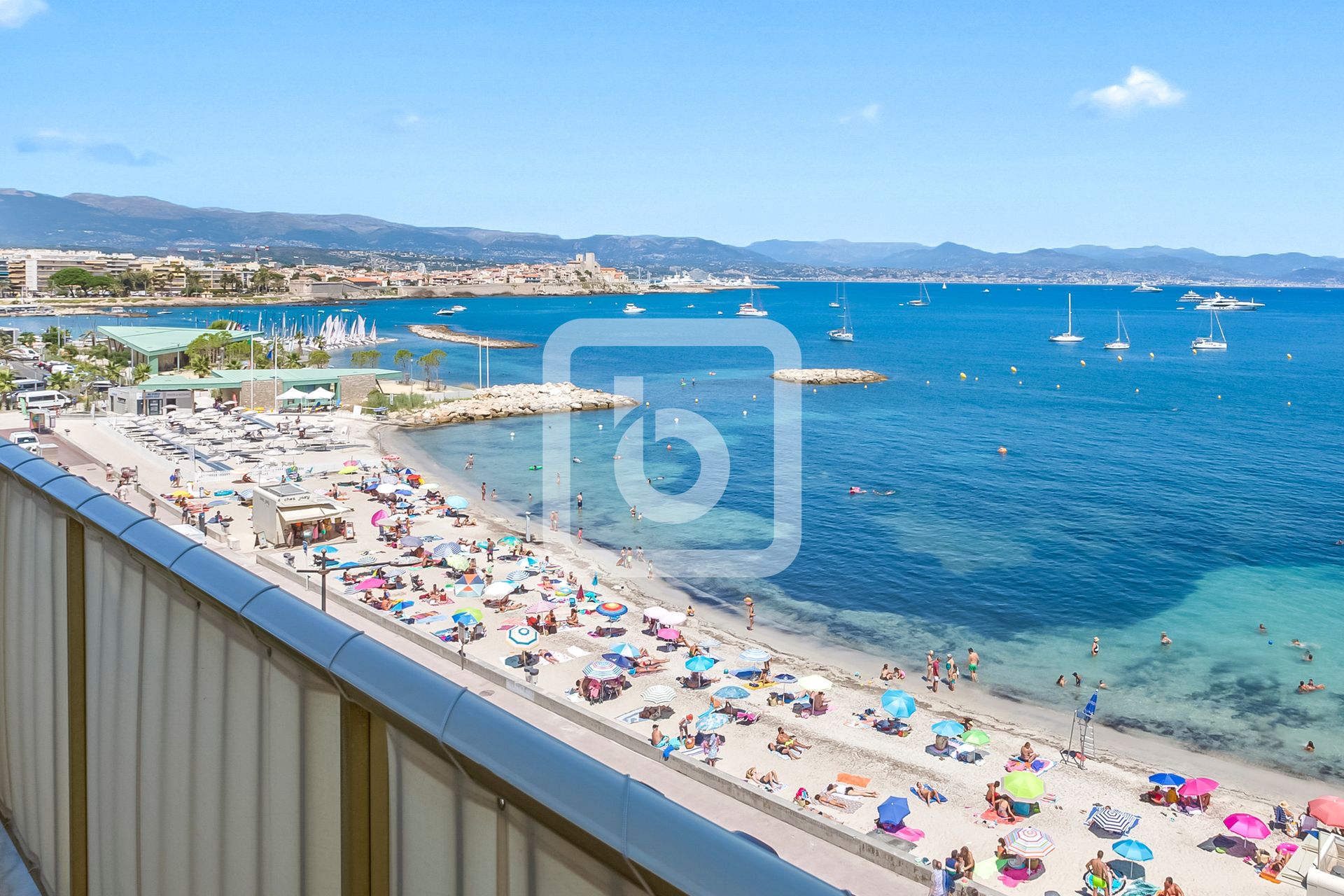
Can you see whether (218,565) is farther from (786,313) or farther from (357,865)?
(786,313)

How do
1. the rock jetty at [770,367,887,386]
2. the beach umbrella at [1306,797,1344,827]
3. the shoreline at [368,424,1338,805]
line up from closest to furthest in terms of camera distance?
the beach umbrella at [1306,797,1344,827]
the shoreline at [368,424,1338,805]
the rock jetty at [770,367,887,386]

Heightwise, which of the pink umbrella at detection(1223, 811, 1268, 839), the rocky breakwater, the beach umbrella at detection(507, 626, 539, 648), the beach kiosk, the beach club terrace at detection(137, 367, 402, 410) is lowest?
the pink umbrella at detection(1223, 811, 1268, 839)

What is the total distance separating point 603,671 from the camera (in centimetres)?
1956

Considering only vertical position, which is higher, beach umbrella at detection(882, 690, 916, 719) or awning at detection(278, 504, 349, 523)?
awning at detection(278, 504, 349, 523)

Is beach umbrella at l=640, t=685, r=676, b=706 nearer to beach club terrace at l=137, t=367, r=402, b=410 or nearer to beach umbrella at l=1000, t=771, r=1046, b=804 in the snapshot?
beach umbrella at l=1000, t=771, r=1046, b=804

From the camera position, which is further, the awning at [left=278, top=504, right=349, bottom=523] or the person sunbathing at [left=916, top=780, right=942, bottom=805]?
the awning at [left=278, top=504, right=349, bottom=523]

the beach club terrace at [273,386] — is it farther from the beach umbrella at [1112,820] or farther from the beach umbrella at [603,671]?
the beach umbrella at [1112,820]

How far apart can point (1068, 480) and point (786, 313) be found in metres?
150

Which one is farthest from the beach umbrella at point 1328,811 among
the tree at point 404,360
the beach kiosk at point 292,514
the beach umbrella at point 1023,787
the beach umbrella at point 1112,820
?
the tree at point 404,360

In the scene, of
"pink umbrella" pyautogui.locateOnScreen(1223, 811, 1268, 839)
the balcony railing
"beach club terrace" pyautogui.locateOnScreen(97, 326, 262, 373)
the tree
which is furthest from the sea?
"beach club terrace" pyautogui.locateOnScreen(97, 326, 262, 373)

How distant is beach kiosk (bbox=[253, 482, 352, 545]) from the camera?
2708cm

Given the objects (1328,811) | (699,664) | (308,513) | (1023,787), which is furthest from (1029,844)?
(308,513)

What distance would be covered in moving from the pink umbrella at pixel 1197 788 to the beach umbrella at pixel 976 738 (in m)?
3.16

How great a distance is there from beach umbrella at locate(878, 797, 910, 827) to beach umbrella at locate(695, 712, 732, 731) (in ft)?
11.6
